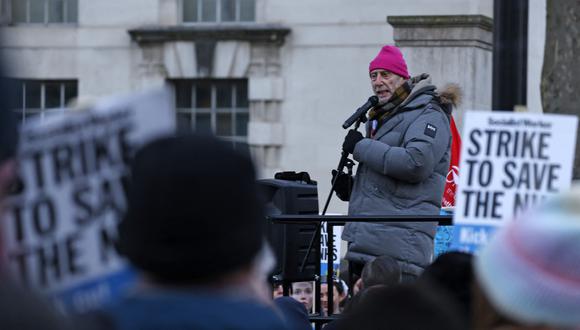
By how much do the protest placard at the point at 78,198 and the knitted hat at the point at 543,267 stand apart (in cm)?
62

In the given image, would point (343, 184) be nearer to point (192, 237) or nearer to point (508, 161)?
point (508, 161)

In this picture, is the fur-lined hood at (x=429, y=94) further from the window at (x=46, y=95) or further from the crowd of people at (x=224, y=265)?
the window at (x=46, y=95)

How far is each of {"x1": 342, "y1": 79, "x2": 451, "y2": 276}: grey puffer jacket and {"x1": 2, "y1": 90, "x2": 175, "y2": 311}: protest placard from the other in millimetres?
4651

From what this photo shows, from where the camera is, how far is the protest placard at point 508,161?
13.5 feet

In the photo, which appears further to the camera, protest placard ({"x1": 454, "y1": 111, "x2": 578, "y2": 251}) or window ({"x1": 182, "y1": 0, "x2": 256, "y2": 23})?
window ({"x1": 182, "y1": 0, "x2": 256, "y2": 23})

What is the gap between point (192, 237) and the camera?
7.98 feet

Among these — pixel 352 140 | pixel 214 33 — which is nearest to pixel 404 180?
pixel 352 140

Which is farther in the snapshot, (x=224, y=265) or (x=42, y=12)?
(x=42, y=12)

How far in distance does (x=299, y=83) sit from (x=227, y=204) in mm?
16491

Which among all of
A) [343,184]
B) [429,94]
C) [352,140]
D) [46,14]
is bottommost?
[343,184]

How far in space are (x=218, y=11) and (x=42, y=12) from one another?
6.97ft

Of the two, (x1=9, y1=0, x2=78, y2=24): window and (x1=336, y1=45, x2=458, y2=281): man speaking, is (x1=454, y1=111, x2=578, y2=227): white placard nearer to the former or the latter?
(x1=336, y1=45, x2=458, y2=281): man speaking

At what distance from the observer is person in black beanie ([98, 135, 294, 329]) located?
7.98 feet

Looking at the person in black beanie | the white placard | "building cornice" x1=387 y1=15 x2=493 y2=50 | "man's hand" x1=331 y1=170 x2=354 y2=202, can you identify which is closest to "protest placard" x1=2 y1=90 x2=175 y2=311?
the person in black beanie
